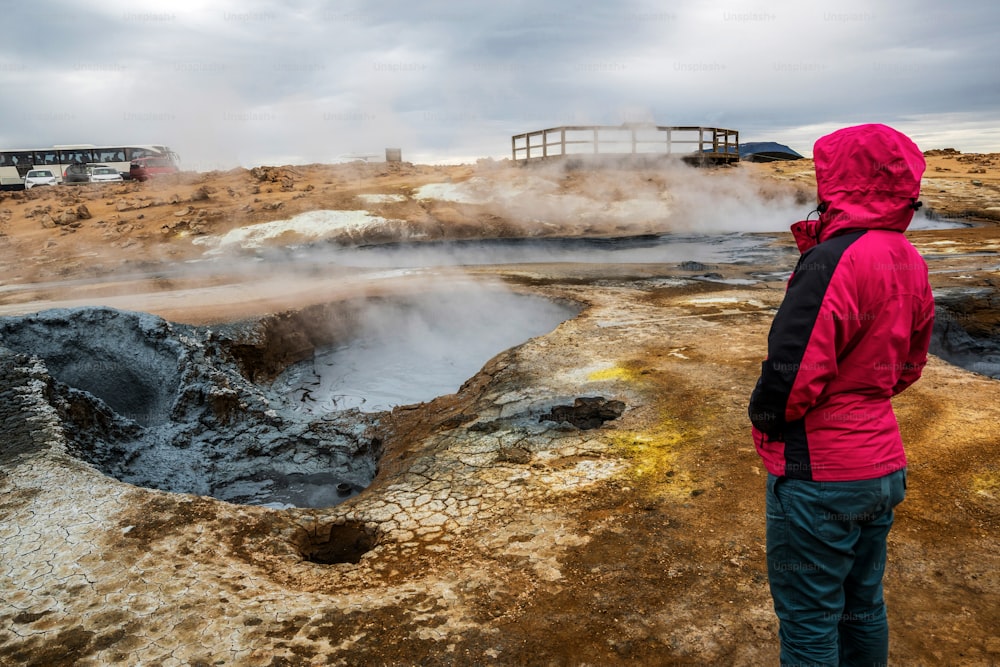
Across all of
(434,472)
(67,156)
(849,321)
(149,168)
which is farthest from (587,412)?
(67,156)

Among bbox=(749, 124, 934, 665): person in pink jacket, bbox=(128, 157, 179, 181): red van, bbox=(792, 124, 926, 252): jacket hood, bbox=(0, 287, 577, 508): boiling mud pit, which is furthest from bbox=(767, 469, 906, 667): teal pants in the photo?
bbox=(128, 157, 179, 181): red van

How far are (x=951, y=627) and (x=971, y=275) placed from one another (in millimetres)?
9597

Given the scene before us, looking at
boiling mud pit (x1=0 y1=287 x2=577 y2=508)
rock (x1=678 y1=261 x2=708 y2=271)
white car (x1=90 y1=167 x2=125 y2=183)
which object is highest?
white car (x1=90 y1=167 x2=125 y2=183)

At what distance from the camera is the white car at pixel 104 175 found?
2823 cm

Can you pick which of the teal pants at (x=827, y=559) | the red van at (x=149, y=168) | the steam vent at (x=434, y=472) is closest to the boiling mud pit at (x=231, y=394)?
the steam vent at (x=434, y=472)

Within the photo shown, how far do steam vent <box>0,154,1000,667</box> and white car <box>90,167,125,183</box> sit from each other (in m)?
18.0

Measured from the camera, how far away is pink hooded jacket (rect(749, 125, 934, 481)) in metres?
1.76

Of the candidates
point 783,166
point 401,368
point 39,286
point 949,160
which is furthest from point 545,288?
point 949,160

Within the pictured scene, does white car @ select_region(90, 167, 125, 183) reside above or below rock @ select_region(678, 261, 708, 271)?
above

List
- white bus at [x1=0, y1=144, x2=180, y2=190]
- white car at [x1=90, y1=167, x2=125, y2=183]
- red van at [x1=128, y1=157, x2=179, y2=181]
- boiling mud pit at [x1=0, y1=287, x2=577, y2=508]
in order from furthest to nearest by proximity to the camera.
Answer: white bus at [x1=0, y1=144, x2=180, y2=190]
white car at [x1=90, y1=167, x2=125, y2=183]
red van at [x1=128, y1=157, x2=179, y2=181]
boiling mud pit at [x1=0, y1=287, x2=577, y2=508]

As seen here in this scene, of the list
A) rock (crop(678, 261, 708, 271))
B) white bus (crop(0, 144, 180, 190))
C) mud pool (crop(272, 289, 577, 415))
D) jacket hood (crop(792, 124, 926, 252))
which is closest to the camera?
jacket hood (crop(792, 124, 926, 252))

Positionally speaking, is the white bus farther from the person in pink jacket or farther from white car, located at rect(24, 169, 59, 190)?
the person in pink jacket

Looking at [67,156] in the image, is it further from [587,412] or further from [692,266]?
[587,412]

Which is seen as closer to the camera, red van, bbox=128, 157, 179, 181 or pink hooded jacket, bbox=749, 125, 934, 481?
pink hooded jacket, bbox=749, 125, 934, 481
